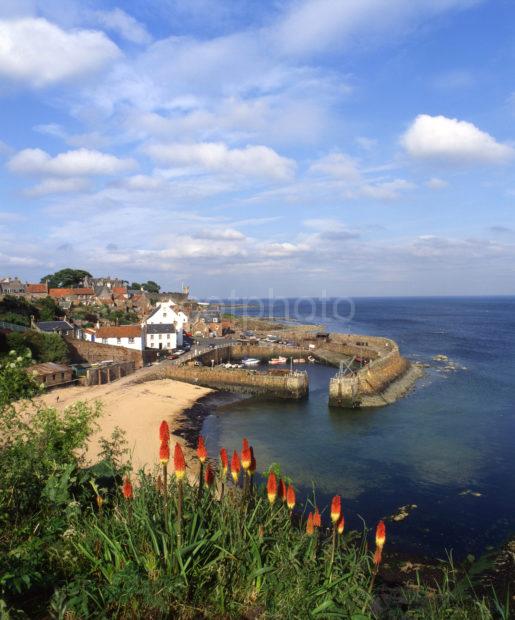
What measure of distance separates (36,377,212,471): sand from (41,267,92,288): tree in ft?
324

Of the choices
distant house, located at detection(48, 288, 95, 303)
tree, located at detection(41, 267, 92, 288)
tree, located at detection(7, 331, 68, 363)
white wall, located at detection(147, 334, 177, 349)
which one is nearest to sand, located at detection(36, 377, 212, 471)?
tree, located at detection(7, 331, 68, 363)

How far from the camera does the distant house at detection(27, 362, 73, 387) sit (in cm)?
4122

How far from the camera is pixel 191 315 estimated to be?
333 ft

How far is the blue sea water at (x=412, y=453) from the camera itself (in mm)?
21328

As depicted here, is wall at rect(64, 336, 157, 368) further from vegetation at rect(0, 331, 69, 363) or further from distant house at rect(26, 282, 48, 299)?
distant house at rect(26, 282, 48, 299)

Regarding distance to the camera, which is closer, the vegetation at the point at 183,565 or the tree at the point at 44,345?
the vegetation at the point at 183,565

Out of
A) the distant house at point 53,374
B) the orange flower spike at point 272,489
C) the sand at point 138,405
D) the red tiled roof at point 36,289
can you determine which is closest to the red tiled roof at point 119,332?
the sand at point 138,405

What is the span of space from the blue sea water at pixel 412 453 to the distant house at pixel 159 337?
25.0 meters

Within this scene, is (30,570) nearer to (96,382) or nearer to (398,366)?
(96,382)

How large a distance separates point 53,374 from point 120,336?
19629 mm

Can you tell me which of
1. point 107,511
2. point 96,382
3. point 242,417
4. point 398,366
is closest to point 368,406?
point 242,417

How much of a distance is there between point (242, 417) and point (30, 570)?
34579mm

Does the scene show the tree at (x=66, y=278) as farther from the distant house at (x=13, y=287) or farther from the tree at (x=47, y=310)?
the tree at (x=47, y=310)

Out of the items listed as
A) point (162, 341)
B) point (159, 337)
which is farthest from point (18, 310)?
point (162, 341)
